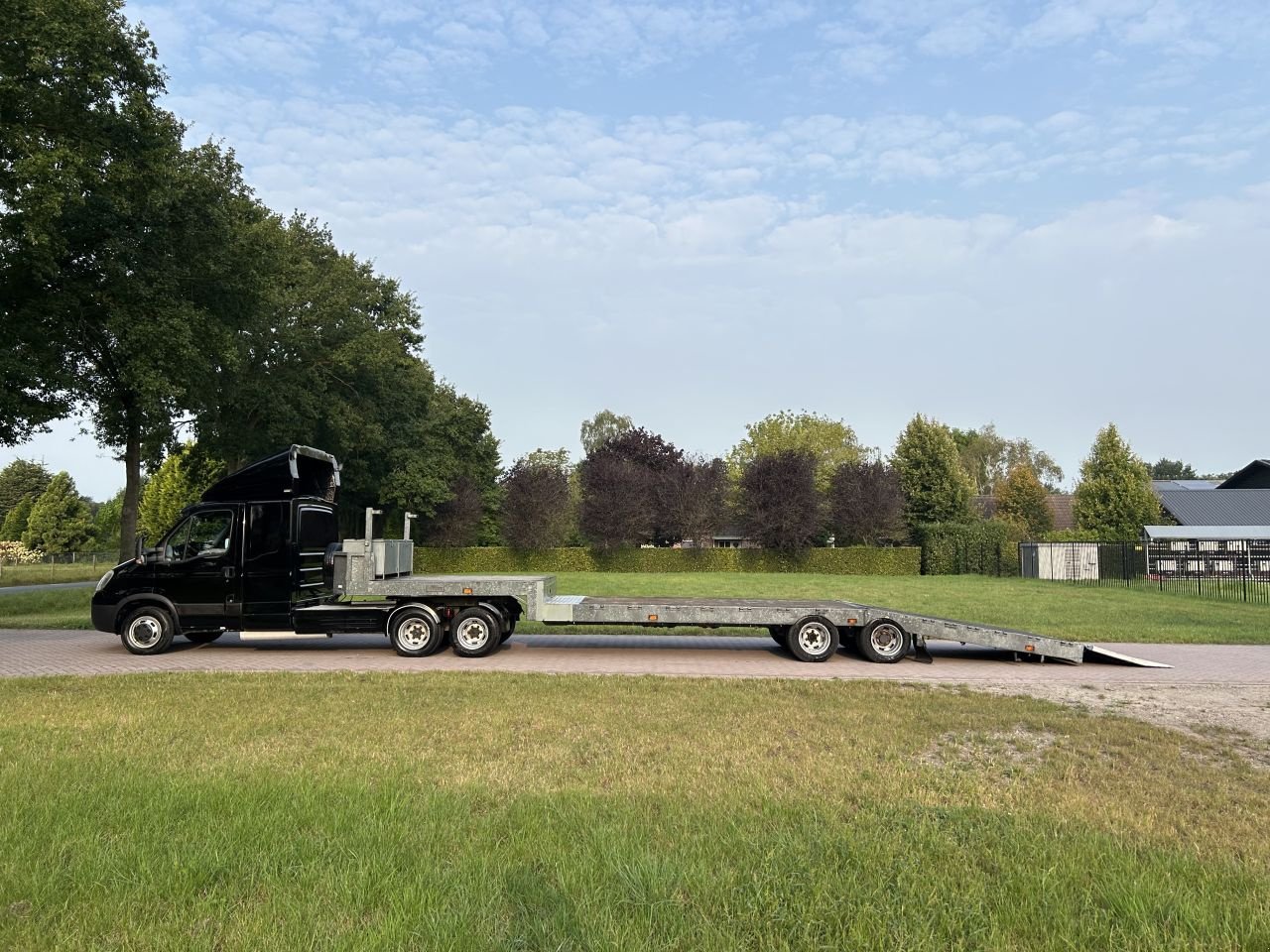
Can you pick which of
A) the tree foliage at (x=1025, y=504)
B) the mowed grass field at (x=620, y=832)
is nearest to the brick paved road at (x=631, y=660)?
the mowed grass field at (x=620, y=832)

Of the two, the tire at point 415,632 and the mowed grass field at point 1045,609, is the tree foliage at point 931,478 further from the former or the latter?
the tire at point 415,632

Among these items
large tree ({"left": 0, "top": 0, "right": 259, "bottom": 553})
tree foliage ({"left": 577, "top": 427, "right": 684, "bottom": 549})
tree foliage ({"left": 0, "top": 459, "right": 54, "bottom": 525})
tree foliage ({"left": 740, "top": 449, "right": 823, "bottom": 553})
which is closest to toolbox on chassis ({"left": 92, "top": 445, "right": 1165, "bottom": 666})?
large tree ({"left": 0, "top": 0, "right": 259, "bottom": 553})

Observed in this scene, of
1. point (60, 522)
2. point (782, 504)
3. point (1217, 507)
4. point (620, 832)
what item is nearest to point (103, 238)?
point (620, 832)

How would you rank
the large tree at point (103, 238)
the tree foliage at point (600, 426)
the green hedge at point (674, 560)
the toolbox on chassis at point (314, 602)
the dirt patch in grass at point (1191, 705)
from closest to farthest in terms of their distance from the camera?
the dirt patch in grass at point (1191, 705) < the toolbox on chassis at point (314, 602) < the large tree at point (103, 238) < the green hedge at point (674, 560) < the tree foliage at point (600, 426)

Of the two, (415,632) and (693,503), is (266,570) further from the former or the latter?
(693,503)

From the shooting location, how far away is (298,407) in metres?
31.6

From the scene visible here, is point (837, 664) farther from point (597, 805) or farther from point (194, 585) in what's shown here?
point (194, 585)

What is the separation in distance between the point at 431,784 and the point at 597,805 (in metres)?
1.20

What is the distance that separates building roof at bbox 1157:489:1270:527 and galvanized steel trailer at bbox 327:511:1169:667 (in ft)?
165

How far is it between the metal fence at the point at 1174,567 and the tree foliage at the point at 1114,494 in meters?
7.59

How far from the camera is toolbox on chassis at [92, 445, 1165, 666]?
1269 cm

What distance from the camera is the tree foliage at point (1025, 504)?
2635 inches

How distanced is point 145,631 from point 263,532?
8.27 feet

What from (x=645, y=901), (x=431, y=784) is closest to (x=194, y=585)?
(x=431, y=784)
